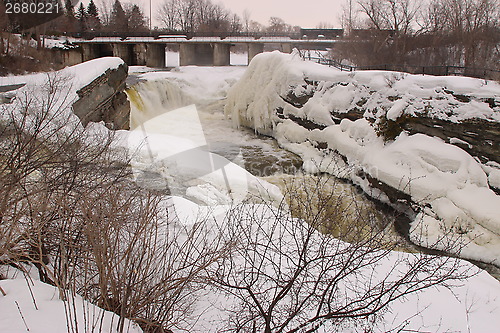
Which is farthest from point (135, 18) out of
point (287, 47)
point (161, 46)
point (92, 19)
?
point (287, 47)

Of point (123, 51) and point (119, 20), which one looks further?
point (119, 20)

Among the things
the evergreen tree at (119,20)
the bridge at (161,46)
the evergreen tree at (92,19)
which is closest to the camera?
the bridge at (161,46)

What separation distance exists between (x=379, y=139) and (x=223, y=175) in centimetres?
539

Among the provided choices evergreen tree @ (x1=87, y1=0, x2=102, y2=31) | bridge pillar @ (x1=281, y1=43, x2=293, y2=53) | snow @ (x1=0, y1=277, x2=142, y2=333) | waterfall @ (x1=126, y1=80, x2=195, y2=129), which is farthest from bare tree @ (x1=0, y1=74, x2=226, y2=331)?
evergreen tree @ (x1=87, y1=0, x2=102, y2=31)

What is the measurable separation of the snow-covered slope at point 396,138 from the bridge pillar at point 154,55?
20.0m

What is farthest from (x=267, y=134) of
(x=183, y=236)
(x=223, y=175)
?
(x=183, y=236)

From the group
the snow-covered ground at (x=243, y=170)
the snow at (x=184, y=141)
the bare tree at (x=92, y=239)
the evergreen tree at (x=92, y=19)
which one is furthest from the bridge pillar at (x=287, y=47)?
the bare tree at (x=92, y=239)

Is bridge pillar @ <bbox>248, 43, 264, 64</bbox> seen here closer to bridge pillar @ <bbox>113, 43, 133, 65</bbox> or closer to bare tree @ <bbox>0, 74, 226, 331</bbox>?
bridge pillar @ <bbox>113, 43, 133, 65</bbox>

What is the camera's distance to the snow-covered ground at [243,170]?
16.8ft

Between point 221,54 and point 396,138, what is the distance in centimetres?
2583

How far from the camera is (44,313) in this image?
3.69 meters

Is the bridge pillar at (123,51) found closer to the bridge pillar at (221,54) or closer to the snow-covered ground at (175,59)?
the bridge pillar at (221,54)

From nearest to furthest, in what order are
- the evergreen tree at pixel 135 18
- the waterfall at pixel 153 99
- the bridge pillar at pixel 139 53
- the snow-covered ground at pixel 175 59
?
1. the waterfall at pixel 153 99
2. the bridge pillar at pixel 139 53
3. the snow-covered ground at pixel 175 59
4. the evergreen tree at pixel 135 18

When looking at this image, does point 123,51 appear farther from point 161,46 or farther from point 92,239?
point 92,239
